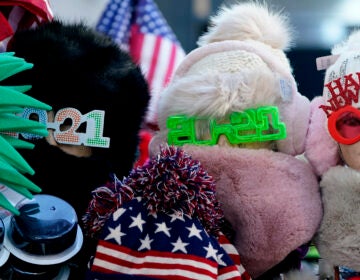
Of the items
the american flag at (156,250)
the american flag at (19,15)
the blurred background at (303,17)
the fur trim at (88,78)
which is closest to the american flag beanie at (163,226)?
the american flag at (156,250)

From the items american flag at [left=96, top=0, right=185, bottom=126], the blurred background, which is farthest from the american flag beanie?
the blurred background

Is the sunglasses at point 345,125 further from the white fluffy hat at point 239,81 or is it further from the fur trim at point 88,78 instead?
the fur trim at point 88,78

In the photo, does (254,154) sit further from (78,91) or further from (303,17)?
(303,17)

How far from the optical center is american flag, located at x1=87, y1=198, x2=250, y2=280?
0.46 metres

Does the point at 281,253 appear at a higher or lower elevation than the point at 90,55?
lower

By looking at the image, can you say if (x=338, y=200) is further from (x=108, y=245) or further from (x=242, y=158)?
(x=108, y=245)

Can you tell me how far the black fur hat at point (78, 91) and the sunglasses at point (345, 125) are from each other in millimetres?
222

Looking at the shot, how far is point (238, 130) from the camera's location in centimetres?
54

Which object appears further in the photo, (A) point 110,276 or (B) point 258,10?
(B) point 258,10

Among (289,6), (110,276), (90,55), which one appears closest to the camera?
(110,276)

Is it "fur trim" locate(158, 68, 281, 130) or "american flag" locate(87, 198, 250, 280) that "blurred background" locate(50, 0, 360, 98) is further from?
"american flag" locate(87, 198, 250, 280)

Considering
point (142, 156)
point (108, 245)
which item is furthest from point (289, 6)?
point (108, 245)

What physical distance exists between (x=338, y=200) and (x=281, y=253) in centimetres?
8

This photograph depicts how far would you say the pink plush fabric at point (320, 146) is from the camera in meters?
0.54
